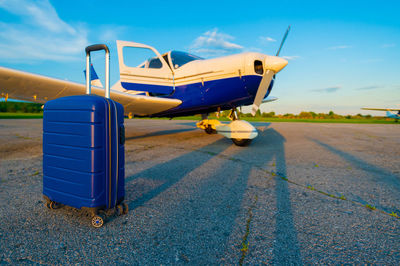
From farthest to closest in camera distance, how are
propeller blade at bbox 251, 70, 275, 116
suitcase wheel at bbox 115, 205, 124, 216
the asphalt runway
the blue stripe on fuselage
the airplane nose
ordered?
1. the blue stripe on fuselage
2. propeller blade at bbox 251, 70, 275, 116
3. the airplane nose
4. suitcase wheel at bbox 115, 205, 124, 216
5. the asphalt runway

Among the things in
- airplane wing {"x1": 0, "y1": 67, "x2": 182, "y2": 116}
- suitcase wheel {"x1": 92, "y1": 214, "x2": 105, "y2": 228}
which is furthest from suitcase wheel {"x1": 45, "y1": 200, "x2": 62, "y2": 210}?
airplane wing {"x1": 0, "y1": 67, "x2": 182, "y2": 116}

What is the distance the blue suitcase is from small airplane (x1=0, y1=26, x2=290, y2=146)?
3.16 m

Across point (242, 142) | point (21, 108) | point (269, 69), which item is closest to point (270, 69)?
point (269, 69)

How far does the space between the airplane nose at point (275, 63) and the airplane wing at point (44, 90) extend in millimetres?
2731

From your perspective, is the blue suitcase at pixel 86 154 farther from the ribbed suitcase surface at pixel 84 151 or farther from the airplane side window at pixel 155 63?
the airplane side window at pixel 155 63

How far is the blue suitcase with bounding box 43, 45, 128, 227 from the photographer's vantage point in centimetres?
146

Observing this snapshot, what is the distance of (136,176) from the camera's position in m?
2.79

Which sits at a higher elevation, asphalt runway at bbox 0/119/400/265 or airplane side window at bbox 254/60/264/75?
airplane side window at bbox 254/60/264/75

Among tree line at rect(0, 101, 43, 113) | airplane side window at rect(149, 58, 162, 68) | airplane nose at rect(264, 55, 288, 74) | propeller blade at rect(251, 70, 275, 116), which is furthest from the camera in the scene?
tree line at rect(0, 101, 43, 113)

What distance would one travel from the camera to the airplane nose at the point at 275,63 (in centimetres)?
479

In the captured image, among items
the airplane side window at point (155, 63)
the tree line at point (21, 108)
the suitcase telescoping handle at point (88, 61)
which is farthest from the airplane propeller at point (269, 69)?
the tree line at point (21, 108)

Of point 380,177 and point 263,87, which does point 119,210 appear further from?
point 263,87

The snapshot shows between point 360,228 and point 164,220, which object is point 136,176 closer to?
point 164,220

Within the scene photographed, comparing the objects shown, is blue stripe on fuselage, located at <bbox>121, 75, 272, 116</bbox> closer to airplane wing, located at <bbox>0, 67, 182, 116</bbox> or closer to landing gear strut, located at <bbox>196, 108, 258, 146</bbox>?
airplane wing, located at <bbox>0, 67, 182, 116</bbox>
